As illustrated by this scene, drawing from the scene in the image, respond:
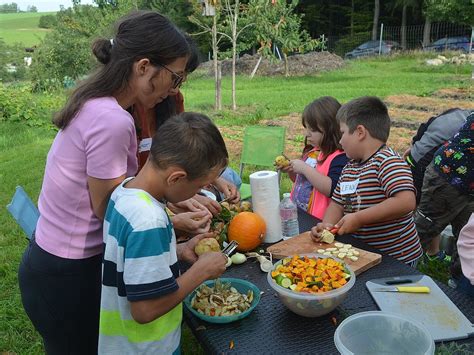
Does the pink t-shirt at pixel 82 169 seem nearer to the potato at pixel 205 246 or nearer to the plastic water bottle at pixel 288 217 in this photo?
the potato at pixel 205 246

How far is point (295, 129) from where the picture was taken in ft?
27.9

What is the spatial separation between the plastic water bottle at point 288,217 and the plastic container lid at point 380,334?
0.90 metres

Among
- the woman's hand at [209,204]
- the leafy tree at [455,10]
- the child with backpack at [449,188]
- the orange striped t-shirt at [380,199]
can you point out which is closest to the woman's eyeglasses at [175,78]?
the woman's hand at [209,204]

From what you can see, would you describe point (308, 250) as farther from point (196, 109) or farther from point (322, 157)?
point (196, 109)

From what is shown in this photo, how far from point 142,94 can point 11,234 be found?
12.4 feet

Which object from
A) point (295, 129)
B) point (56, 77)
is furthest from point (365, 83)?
point (56, 77)

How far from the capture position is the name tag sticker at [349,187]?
97.7 inches

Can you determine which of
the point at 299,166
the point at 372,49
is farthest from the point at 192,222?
the point at 372,49

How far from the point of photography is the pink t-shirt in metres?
1.54

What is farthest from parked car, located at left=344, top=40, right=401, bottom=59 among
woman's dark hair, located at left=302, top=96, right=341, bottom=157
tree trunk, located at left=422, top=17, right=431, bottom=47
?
woman's dark hair, located at left=302, top=96, right=341, bottom=157

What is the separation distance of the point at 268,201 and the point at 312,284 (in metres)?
0.70

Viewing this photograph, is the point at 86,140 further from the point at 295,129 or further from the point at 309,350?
the point at 295,129

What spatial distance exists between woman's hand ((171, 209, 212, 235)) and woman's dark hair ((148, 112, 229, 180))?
554 mm

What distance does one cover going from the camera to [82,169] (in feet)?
5.29
